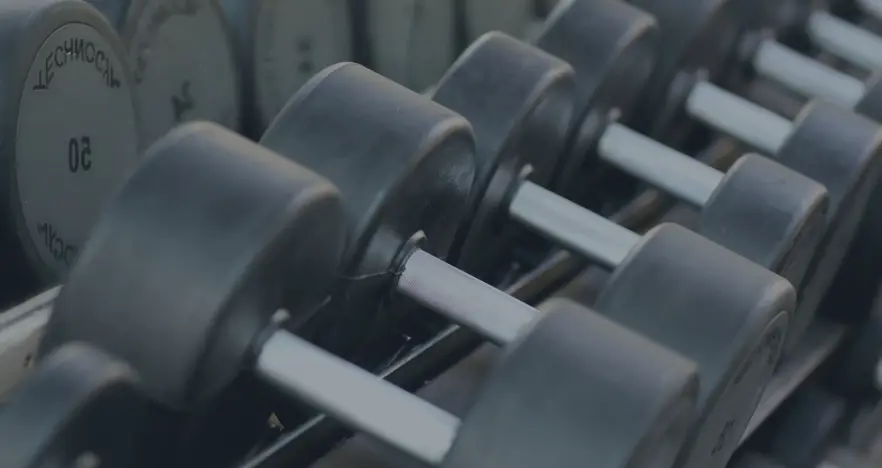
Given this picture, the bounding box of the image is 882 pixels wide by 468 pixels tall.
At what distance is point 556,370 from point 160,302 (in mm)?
213

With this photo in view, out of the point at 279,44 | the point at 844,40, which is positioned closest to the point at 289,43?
the point at 279,44

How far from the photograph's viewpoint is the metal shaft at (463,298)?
66cm

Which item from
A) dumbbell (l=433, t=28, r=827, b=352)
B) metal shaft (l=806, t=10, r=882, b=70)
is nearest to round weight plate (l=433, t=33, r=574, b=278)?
dumbbell (l=433, t=28, r=827, b=352)

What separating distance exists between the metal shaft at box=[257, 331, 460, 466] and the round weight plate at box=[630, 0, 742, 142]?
1.58 ft

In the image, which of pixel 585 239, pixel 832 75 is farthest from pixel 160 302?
pixel 832 75

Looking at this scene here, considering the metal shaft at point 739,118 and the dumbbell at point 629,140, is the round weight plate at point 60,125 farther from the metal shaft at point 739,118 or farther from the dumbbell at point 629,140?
the metal shaft at point 739,118

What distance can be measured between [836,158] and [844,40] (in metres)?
0.38

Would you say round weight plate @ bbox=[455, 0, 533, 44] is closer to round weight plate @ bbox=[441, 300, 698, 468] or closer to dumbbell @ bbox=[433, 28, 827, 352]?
dumbbell @ bbox=[433, 28, 827, 352]

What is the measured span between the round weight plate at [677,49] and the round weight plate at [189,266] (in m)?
0.47

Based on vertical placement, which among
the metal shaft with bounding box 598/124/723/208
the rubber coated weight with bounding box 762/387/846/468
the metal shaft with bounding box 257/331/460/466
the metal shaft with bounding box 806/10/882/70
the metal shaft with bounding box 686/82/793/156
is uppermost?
the metal shaft with bounding box 806/10/882/70

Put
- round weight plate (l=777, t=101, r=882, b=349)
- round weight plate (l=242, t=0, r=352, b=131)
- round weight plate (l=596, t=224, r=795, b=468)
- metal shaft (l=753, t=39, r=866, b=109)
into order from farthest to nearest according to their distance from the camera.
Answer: metal shaft (l=753, t=39, r=866, b=109), round weight plate (l=242, t=0, r=352, b=131), round weight plate (l=777, t=101, r=882, b=349), round weight plate (l=596, t=224, r=795, b=468)

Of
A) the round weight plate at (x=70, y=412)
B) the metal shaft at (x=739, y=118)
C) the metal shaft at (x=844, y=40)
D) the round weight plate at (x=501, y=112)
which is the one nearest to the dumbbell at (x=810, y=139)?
the metal shaft at (x=739, y=118)

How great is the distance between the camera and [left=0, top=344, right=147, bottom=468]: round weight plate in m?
0.52

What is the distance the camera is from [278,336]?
0.61 metres
